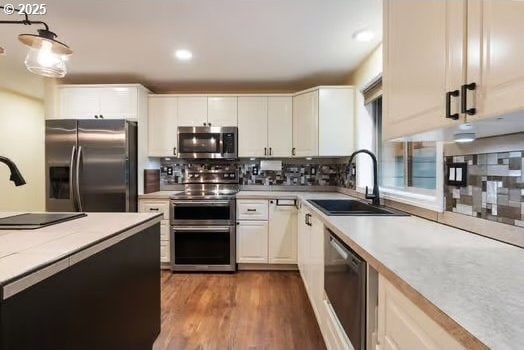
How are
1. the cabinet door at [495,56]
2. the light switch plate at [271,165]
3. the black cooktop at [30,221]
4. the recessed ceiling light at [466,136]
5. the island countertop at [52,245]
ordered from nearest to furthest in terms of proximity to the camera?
the cabinet door at [495,56]
the island countertop at [52,245]
the recessed ceiling light at [466,136]
the black cooktop at [30,221]
the light switch plate at [271,165]

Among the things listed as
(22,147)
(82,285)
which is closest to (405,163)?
(82,285)

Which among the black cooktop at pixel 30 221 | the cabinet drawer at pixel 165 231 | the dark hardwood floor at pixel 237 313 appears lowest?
the dark hardwood floor at pixel 237 313

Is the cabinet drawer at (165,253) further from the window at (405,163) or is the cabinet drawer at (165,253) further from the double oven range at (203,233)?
the window at (405,163)

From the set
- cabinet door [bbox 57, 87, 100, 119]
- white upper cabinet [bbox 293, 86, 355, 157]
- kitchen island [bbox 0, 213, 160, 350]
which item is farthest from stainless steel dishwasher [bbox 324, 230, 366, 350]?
cabinet door [bbox 57, 87, 100, 119]

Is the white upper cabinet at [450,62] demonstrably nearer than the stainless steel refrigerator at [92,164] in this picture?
Yes

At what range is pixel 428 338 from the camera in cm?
70

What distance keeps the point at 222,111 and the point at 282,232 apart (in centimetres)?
163

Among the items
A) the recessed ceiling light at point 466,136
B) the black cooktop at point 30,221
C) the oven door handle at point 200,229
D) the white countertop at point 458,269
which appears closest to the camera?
the white countertop at point 458,269

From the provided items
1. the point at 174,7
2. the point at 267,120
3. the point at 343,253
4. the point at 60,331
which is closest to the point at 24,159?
the point at 267,120

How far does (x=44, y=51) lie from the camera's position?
67.1 inches

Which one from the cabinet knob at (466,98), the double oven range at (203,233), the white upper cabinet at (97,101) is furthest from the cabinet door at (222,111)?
the cabinet knob at (466,98)

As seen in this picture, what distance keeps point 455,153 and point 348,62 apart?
1837mm

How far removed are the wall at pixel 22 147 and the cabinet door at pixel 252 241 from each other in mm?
3941

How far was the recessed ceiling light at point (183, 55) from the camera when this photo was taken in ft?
9.14
